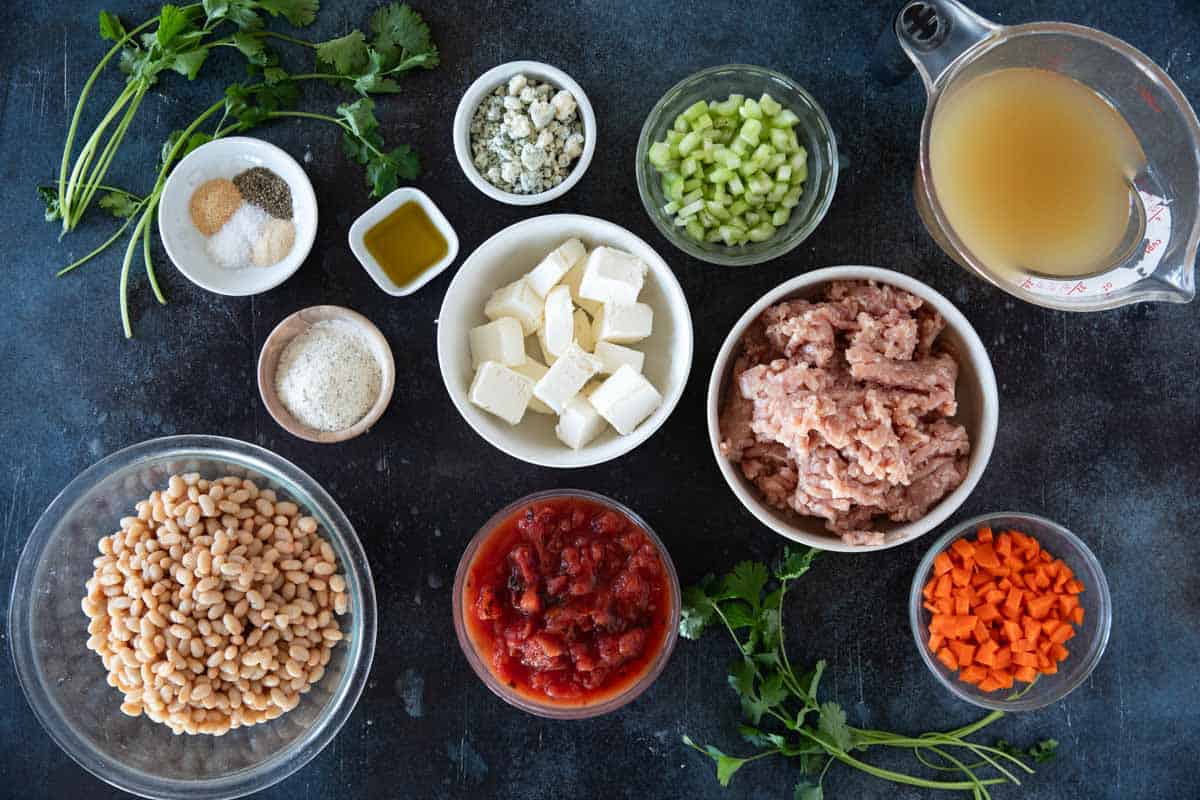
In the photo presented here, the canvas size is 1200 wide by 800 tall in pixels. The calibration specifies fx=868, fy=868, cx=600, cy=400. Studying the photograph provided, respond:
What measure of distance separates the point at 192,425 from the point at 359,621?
809mm

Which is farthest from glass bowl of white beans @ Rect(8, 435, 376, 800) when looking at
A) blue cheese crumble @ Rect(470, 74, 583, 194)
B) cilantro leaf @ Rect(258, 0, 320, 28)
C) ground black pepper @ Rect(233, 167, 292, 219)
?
cilantro leaf @ Rect(258, 0, 320, 28)

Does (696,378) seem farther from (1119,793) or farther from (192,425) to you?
(1119,793)

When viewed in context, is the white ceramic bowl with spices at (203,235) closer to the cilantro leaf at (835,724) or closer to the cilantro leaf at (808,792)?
the cilantro leaf at (835,724)

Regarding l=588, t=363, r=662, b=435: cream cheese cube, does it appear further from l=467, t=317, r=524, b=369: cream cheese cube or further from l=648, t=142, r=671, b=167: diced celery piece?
l=648, t=142, r=671, b=167: diced celery piece

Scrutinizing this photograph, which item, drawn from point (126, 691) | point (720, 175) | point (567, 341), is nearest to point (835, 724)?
point (567, 341)

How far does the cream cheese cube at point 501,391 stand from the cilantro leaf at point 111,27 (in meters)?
1.49

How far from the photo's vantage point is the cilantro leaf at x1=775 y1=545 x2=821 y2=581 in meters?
2.39

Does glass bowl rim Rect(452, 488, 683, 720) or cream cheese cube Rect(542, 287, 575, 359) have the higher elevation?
cream cheese cube Rect(542, 287, 575, 359)

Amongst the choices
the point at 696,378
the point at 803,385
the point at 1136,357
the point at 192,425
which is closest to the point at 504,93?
the point at 696,378

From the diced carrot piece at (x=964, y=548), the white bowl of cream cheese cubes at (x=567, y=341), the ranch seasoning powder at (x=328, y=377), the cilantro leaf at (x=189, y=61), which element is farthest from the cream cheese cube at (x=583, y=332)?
the cilantro leaf at (x=189, y=61)

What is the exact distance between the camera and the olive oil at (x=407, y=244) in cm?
256

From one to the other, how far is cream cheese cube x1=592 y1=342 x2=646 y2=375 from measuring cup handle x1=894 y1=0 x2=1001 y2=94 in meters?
1.02

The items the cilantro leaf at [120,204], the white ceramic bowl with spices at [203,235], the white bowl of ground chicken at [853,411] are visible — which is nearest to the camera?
the white bowl of ground chicken at [853,411]

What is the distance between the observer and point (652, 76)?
264cm
